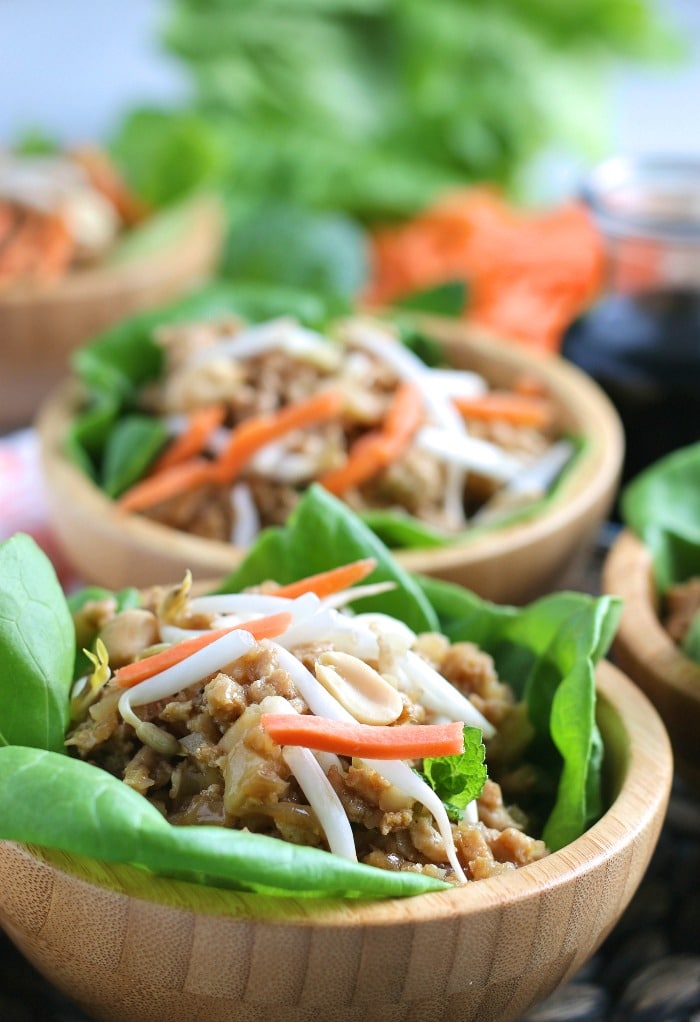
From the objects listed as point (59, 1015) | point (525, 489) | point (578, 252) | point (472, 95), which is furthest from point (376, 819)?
point (472, 95)

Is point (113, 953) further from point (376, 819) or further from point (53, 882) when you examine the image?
point (376, 819)

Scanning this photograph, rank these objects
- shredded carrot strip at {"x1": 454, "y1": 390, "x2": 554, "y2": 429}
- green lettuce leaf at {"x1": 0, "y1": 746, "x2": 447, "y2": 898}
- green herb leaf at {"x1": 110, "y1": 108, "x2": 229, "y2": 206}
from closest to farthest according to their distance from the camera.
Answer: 1. green lettuce leaf at {"x1": 0, "y1": 746, "x2": 447, "y2": 898}
2. shredded carrot strip at {"x1": 454, "y1": 390, "x2": 554, "y2": 429}
3. green herb leaf at {"x1": 110, "y1": 108, "x2": 229, "y2": 206}

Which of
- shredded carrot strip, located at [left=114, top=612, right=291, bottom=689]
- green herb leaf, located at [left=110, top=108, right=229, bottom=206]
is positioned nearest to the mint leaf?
shredded carrot strip, located at [left=114, top=612, right=291, bottom=689]

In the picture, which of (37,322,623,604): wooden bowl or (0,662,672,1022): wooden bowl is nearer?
(0,662,672,1022): wooden bowl

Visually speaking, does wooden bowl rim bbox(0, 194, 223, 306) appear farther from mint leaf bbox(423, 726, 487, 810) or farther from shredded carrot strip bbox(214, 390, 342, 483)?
mint leaf bbox(423, 726, 487, 810)

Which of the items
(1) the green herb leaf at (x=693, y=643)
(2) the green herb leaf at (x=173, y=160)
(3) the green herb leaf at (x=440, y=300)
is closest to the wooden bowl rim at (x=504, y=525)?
(3) the green herb leaf at (x=440, y=300)

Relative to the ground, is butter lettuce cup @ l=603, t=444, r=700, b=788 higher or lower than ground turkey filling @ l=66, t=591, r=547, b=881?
lower
